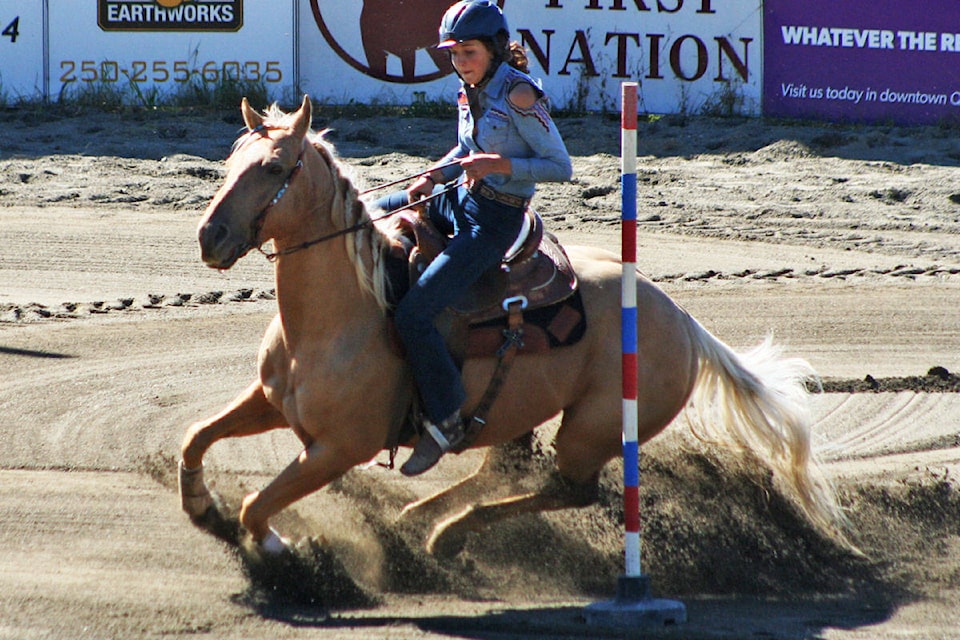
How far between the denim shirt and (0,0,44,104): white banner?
10513mm

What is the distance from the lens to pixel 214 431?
522 centimetres

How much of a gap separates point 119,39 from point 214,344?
6860mm

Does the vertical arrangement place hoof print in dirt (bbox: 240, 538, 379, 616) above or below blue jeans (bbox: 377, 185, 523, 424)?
below

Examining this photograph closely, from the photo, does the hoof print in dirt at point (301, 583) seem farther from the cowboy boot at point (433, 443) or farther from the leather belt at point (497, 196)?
the leather belt at point (497, 196)

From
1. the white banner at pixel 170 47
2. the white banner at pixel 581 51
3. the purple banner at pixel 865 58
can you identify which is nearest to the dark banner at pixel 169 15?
the white banner at pixel 170 47

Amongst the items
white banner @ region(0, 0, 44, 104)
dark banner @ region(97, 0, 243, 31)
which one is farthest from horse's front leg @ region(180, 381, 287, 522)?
white banner @ region(0, 0, 44, 104)

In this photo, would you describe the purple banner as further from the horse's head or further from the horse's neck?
the horse's head

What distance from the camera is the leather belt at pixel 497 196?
4.91 meters

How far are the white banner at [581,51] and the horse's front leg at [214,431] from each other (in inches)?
375

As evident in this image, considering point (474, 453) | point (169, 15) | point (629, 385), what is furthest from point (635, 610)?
point (169, 15)

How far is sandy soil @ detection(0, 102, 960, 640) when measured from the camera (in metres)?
4.95

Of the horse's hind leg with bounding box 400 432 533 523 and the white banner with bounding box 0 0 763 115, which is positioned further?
the white banner with bounding box 0 0 763 115

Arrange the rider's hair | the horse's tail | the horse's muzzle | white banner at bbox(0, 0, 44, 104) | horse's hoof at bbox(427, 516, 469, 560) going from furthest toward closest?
1. white banner at bbox(0, 0, 44, 104)
2. the horse's tail
3. horse's hoof at bbox(427, 516, 469, 560)
4. the rider's hair
5. the horse's muzzle

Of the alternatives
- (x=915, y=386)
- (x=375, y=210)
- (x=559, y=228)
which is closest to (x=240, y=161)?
(x=375, y=210)
